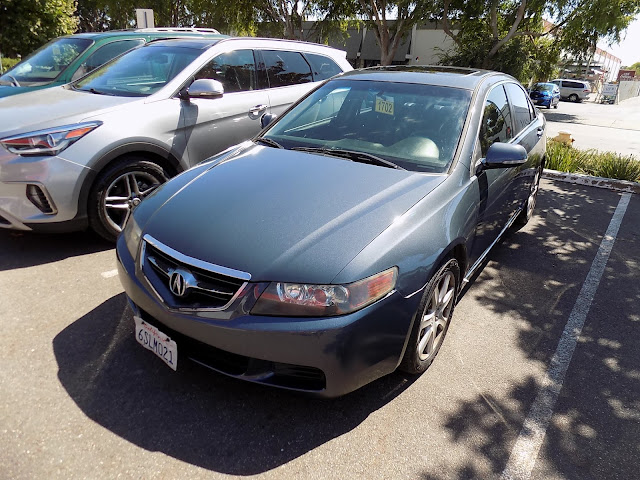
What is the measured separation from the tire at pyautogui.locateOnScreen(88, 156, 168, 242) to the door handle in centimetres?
127

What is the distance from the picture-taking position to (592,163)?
8.12 m

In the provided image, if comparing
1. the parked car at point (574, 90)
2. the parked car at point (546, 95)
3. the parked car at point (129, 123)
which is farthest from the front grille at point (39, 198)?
the parked car at point (574, 90)

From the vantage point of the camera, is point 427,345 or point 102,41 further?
point 102,41

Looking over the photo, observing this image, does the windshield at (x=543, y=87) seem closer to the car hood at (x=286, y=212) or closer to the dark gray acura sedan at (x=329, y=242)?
the dark gray acura sedan at (x=329, y=242)

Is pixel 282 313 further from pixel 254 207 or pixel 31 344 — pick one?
pixel 31 344

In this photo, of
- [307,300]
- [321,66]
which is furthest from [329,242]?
[321,66]

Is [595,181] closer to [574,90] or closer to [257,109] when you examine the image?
[257,109]

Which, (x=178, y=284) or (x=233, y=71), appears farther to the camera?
(x=233, y=71)

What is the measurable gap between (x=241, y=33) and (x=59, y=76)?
83.2 ft

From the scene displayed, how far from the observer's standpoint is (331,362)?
6.84 ft

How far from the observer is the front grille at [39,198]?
12.1ft

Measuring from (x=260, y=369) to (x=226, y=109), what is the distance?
10.9ft

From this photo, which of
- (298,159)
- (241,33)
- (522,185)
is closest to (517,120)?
(522,185)

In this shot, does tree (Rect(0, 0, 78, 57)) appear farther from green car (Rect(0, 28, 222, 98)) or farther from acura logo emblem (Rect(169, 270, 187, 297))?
acura logo emblem (Rect(169, 270, 187, 297))
